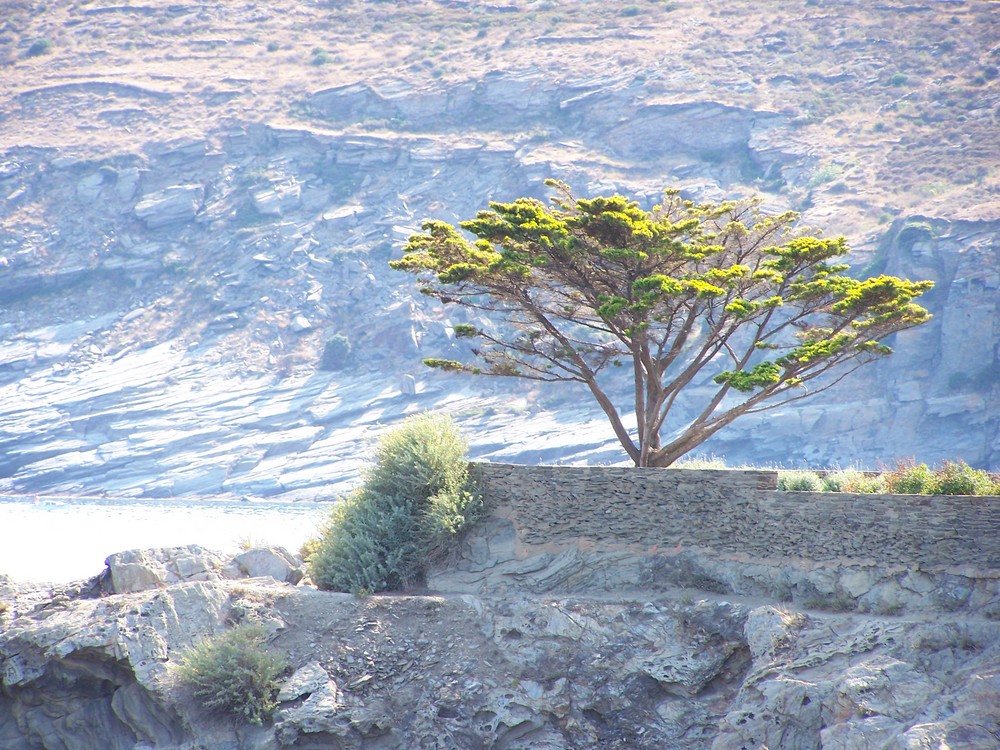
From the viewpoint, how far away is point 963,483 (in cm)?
1541

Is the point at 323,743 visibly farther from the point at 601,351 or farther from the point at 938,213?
the point at 938,213

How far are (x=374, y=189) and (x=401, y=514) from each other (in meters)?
92.9

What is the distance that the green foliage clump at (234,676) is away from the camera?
1658cm

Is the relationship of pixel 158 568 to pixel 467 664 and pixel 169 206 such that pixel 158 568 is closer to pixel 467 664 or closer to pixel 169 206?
pixel 467 664

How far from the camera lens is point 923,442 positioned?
7162cm

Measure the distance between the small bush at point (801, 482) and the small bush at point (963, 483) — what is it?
237 centimetres

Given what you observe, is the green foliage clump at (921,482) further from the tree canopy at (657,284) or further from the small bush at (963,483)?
the tree canopy at (657,284)

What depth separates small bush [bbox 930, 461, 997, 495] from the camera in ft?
50.5

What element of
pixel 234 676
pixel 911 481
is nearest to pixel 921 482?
pixel 911 481

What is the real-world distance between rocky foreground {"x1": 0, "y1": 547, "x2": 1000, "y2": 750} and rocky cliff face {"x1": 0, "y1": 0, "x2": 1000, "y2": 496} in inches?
2212

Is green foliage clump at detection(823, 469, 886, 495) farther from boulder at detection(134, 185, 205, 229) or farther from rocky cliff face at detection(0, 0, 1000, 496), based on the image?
boulder at detection(134, 185, 205, 229)

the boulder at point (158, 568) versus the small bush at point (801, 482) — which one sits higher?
the small bush at point (801, 482)

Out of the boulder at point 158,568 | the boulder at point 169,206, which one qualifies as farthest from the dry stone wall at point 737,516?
the boulder at point 169,206

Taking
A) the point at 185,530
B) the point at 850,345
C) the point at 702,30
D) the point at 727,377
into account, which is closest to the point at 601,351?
the point at 727,377
